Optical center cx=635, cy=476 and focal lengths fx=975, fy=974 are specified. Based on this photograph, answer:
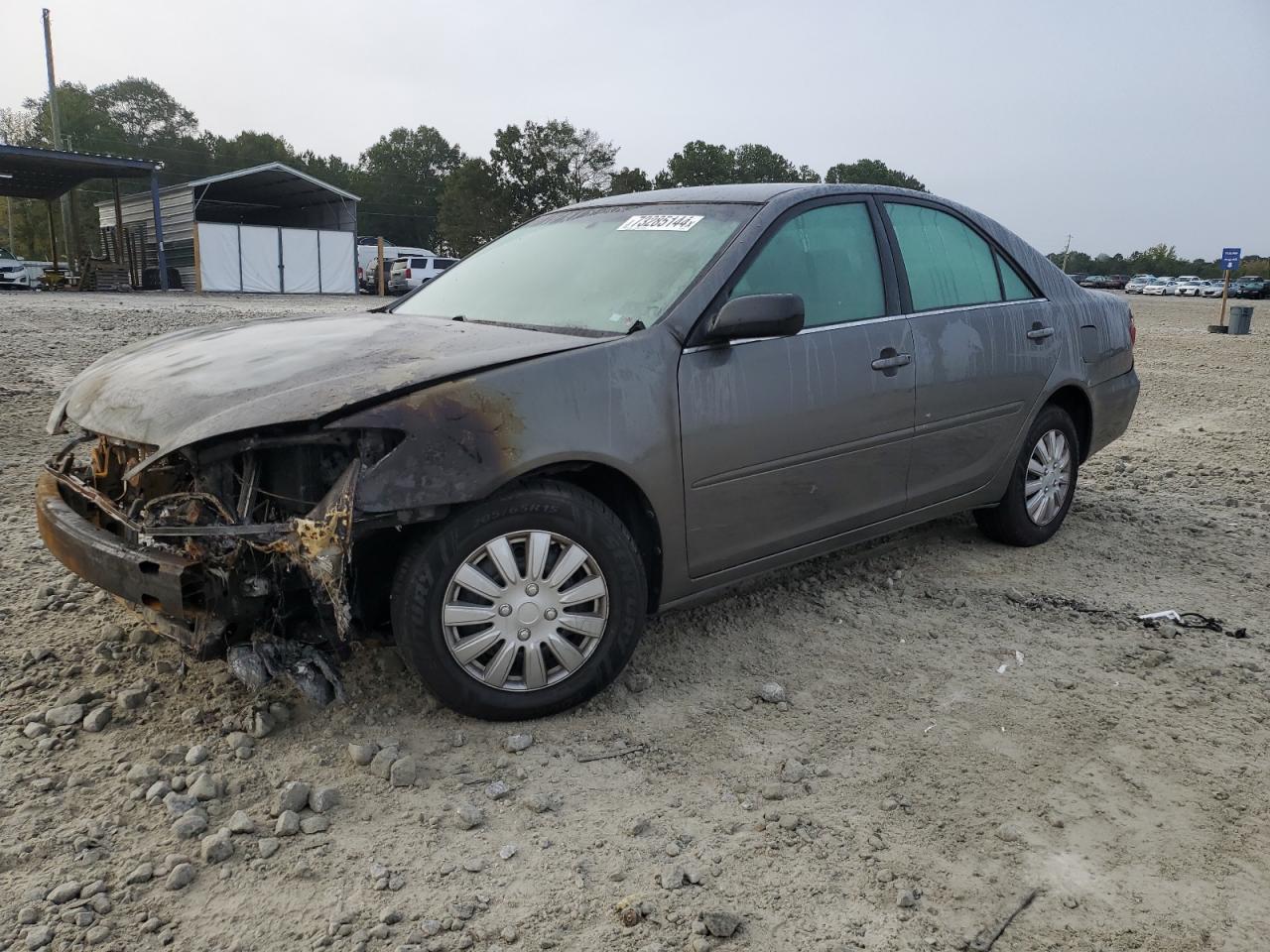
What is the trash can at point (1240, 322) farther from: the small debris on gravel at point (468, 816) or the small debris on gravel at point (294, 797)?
the small debris on gravel at point (294, 797)

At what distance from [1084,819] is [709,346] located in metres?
1.76

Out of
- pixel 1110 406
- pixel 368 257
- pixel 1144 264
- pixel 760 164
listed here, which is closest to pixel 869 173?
pixel 760 164

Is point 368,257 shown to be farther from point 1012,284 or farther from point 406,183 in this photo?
point 406,183

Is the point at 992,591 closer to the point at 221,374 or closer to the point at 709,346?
the point at 709,346

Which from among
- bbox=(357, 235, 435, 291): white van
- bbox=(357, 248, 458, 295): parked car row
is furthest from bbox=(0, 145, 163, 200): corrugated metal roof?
bbox=(357, 235, 435, 291): white van

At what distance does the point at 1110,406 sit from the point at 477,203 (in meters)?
53.9

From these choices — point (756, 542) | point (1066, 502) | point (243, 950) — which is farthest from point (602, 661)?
point (1066, 502)

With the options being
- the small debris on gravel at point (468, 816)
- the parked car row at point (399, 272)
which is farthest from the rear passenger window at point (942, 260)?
the parked car row at point (399, 272)

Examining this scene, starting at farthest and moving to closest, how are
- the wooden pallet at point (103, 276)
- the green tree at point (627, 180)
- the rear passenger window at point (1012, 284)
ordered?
the green tree at point (627, 180)
the wooden pallet at point (103, 276)
the rear passenger window at point (1012, 284)

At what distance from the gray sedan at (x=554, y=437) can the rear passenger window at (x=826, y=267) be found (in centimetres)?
1

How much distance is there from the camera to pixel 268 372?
2.94 metres

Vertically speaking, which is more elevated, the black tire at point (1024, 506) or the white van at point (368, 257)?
the white van at point (368, 257)

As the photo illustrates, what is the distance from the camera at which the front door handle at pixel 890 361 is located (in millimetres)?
3763

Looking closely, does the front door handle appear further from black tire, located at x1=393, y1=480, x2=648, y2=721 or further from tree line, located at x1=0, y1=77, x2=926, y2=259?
tree line, located at x1=0, y1=77, x2=926, y2=259
